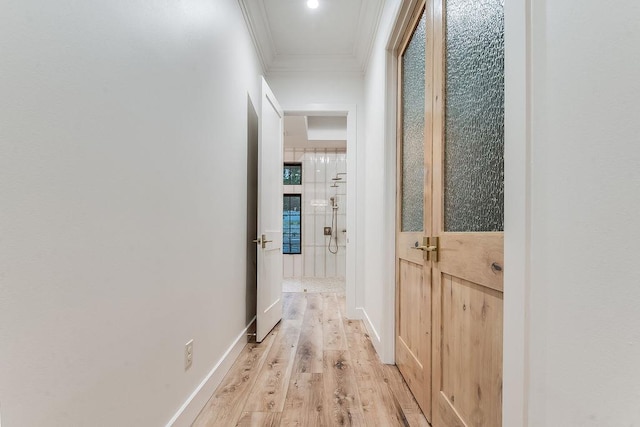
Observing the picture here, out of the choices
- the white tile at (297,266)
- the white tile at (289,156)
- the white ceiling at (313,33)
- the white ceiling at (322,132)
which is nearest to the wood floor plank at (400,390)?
the white ceiling at (313,33)

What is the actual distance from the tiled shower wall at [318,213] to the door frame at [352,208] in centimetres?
303

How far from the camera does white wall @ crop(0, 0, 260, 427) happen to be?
0.69 m

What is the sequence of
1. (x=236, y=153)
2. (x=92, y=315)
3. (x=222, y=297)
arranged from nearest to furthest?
(x=92, y=315) → (x=222, y=297) → (x=236, y=153)

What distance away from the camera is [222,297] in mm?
2047

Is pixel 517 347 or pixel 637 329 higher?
pixel 637 329

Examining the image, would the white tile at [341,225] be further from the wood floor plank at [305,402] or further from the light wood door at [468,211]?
the light wood door at [468,211]

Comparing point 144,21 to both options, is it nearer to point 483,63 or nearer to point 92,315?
point 92,315

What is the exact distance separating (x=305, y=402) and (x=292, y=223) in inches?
195

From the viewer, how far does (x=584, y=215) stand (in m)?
0.61

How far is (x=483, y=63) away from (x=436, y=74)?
438mm

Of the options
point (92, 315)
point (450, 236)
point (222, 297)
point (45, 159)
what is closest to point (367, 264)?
point (222, 297)

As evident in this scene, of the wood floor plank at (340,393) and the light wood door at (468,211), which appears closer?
the light wood door at (468,211)

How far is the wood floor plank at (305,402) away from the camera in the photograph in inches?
61.3

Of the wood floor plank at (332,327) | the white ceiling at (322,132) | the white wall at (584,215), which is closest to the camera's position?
the white wall at (584,215)
